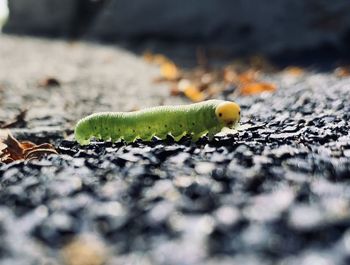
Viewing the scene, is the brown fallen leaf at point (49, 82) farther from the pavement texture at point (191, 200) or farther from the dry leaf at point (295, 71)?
the dry leaf at point (295, 71)

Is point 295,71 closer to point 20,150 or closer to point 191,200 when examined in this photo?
point 20,150

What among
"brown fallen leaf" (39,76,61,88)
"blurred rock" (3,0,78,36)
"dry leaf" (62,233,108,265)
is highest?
"blurred rock" (3,0,78,36)

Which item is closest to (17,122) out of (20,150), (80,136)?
(20,150)

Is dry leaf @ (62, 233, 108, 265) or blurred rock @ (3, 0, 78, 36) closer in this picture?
dry leaf @ (62, 233, 108, 265)

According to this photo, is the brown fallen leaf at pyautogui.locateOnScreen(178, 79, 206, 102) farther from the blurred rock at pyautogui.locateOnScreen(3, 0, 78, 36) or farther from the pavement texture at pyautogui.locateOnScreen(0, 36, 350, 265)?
the blurred rock at pyautogui.locateOnScreen(3, 0, 78, 36)

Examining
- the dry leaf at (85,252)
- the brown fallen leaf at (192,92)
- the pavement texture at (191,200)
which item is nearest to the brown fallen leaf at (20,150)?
the pavement texture at (191,200)

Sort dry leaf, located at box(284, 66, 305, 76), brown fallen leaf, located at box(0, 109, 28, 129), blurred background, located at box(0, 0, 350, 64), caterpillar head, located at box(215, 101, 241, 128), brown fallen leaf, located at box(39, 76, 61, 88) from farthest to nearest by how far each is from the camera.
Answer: blurred background, located at box(0, 0, 350, 64) < dry leaf, located at box(284, 66, 305, 76) < brown fallen leaf, located at box(39, 76, 61, 88) < brown fallen leaf, located at box(0, 109, 28, 129) < caterpillar head, located at box(215, 101, 241, 128)

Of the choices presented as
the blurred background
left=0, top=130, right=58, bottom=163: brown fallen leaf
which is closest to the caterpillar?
left=0, top=130, right=58, bottom=163: brown fallen leaf
